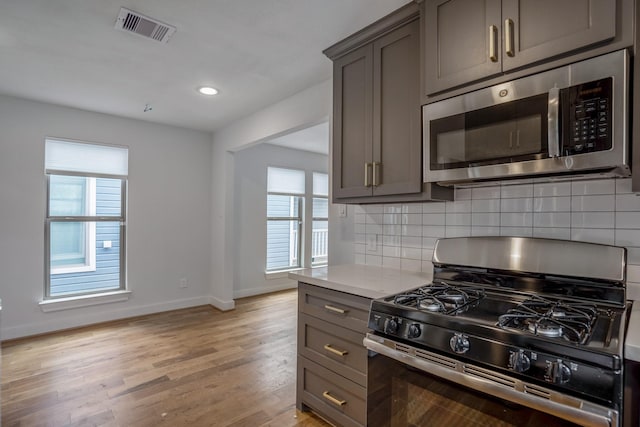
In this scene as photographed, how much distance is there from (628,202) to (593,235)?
18cm

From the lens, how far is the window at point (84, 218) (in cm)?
355

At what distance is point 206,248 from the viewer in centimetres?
465

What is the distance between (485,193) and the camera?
5.82 ft

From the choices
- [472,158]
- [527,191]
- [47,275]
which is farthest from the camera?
[47,275]

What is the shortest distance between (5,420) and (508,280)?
3.06 meters

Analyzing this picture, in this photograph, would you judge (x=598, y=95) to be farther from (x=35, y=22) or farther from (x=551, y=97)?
(x=35, y=22)

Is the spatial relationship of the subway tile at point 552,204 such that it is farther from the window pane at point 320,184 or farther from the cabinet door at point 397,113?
the window pane at point 320,184

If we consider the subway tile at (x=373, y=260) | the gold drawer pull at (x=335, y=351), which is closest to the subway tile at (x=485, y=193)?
the subway tile at (x=373, y=260)

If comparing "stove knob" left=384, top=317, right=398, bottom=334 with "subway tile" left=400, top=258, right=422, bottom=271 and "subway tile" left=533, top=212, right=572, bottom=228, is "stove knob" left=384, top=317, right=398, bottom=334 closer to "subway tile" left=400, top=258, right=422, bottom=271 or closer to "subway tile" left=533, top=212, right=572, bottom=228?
"subway tile" left=400, top=258, right=422, bottom=271

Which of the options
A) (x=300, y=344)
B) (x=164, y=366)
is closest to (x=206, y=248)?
(x=164, y=366)

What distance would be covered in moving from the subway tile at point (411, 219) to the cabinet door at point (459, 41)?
79cm

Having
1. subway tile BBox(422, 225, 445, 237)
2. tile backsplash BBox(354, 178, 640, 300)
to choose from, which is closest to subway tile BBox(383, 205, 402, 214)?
tile backsplash BBox(354, 178, 640, 300)

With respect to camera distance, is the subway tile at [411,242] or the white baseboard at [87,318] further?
the white baseboard at [87,318]

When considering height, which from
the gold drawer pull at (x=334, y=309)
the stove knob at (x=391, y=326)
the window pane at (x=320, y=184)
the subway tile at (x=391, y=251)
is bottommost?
the gold drawer pull at (x=334, y=309)
